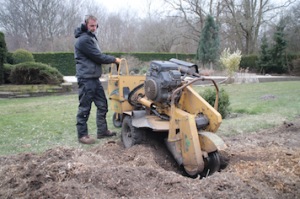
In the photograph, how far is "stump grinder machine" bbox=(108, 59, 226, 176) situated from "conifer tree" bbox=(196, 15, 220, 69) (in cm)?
1673

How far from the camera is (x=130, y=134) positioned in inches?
157

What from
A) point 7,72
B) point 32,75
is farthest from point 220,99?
point 7,72

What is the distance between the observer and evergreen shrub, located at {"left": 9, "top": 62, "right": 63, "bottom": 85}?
11.4 meters

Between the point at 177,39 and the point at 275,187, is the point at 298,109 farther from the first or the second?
the point at 177,39

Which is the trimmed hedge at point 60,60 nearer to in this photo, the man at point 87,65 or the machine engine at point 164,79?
the man at point 87,65

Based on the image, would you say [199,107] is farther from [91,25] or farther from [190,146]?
[91,25]

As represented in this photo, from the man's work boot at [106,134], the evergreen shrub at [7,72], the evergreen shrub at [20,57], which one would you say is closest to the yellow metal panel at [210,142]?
the man's work boot at [106,134]

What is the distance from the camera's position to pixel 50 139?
450cm

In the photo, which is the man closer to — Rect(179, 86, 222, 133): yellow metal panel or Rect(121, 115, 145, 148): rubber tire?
Rect(121, 115, 145, 148): rubber tire

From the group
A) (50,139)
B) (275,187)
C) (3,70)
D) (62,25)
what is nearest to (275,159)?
(275,187)

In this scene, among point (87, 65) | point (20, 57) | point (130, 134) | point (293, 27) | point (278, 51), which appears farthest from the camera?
point (293, 27)

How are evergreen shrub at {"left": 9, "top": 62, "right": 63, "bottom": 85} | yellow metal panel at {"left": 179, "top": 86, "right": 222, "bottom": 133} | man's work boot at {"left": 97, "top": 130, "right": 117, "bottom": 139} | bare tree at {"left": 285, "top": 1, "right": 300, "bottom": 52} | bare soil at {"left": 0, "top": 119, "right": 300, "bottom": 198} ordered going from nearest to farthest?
bare soil at {"left": 0, "top": 119, "right": 300, "bottom": 198} < yellow metal panel at {"left": 179, "top": 86, "right": 222, "bottom": 133} < man's work boot at {"left": 97, "top": 130, "right": 117, "bottom": 139} < evergreen shrub at {"left": 9, "top": 62, "right": 63, "bottom": 85} < bare tree at {"left": 285, "top": 1, "right": 300, "bottom": 52}

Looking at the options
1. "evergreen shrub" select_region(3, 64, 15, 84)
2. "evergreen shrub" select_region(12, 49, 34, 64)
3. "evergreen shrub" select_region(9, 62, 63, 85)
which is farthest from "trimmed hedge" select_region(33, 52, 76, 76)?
"evergreen shrub" select_region(9, 62, 63, 85)

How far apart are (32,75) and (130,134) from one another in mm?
9751
